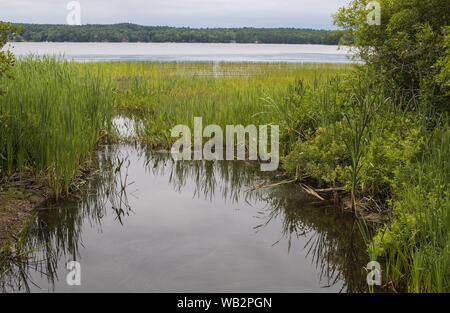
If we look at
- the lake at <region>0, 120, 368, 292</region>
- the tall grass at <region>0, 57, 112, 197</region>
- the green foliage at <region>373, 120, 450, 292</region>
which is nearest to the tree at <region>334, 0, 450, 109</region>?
the green foliage at <region>373, 120, 450, 292</region>

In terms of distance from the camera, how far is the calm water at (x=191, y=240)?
12.4ft

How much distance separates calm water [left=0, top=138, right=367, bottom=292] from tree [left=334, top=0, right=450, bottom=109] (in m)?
2.11

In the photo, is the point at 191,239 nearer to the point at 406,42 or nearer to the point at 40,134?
the point at 40,134

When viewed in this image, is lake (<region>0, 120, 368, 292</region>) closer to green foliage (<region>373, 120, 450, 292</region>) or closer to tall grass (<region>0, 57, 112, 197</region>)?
green foliage (<region>373, 120, 450, 292</region>)

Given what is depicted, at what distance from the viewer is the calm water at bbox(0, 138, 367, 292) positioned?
12.4 ft

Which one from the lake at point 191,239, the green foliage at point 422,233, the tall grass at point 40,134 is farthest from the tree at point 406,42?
the tall grass at point 40,134

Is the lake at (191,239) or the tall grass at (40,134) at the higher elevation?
the tall grass at (40,134)

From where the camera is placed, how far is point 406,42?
5.79 m

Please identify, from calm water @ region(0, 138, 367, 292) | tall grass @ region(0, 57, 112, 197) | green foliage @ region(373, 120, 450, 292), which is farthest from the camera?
tall grass @ region(0, 57, 112, 197)

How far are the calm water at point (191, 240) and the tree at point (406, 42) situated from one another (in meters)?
2.11

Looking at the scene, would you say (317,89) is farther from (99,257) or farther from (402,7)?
(99,257)

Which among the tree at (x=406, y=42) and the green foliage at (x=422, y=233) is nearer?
the green foliage at (x=422, y=233)

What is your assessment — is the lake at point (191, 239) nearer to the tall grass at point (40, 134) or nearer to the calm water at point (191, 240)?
the calm water at point (191, 240)

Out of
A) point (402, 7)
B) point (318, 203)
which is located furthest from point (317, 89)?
point (318, 203)
